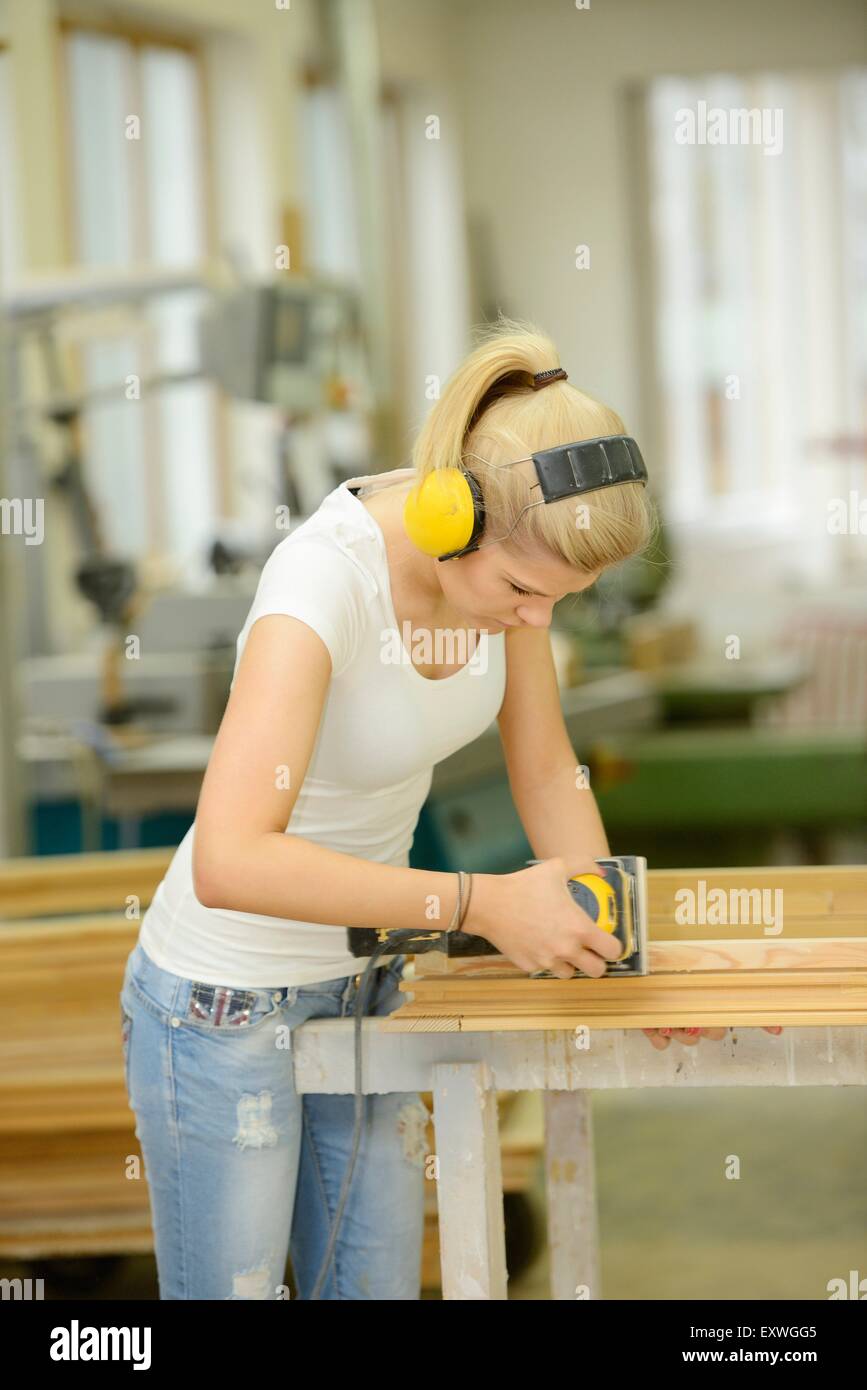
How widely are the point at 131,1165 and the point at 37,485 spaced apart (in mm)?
1991

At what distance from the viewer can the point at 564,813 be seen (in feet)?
5.13

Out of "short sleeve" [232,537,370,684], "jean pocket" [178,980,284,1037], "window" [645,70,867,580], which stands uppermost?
"window" [645,70,867,580]

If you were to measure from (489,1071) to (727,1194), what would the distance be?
164cm

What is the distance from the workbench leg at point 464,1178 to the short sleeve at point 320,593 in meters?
0.37

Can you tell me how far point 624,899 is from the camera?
133 cm

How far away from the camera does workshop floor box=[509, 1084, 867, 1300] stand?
8.24 feet

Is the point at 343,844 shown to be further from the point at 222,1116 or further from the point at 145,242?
the point at 145,242

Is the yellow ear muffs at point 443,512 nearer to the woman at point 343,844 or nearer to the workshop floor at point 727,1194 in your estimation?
the woman at point 343,844

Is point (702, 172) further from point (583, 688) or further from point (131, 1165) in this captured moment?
point (131, 1165)

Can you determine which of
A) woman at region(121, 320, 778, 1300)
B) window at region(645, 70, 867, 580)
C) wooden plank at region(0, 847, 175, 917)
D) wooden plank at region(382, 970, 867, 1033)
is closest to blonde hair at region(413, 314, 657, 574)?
woman at region(121, 320, 778, 1300)

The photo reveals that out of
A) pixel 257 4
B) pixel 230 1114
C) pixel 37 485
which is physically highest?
pixel 257 4

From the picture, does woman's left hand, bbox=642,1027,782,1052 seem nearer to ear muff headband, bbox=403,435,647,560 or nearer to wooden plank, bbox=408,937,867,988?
wooden plank, bbox=408,937,867,988

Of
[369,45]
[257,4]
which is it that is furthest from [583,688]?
[257,4]

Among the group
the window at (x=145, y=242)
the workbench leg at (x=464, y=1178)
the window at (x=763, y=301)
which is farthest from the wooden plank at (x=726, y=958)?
the window at (x=763, y=301)
